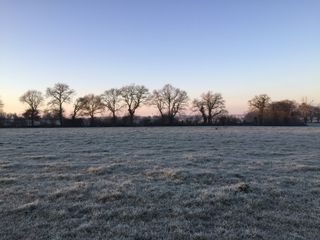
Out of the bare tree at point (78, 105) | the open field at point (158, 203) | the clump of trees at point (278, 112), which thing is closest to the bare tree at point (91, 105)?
the bare tree at point (78, 105)

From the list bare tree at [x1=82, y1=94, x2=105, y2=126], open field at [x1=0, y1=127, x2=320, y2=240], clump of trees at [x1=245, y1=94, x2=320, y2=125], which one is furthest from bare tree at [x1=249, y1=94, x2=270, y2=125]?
open field at [x1=0, y1=127, x2=320, y2=240]

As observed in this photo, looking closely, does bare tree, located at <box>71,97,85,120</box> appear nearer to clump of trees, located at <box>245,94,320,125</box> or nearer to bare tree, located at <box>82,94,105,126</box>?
bare tree, located at <box>82,94,105,126</box>

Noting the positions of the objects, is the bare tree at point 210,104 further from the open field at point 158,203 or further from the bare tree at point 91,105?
the open field at point 158,203

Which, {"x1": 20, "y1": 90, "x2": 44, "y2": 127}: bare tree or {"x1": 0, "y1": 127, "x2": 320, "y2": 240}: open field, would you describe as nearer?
{"x1": 0, "y1": 127, "x2": 320, "y2": 240}: open field

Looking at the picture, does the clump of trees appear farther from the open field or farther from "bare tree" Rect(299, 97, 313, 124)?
the open field

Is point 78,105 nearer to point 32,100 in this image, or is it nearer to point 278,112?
point 32,100

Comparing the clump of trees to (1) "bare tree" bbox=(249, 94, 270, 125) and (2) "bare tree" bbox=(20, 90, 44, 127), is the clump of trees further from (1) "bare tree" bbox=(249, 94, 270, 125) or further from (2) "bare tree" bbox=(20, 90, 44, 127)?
(2) "bare tree" bbox=(20, 90, 44, 127)

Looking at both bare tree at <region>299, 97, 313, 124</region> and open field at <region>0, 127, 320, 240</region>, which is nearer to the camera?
open field at <region>0, 127, 320, 240</region>

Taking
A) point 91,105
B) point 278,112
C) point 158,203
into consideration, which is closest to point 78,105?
point 91,105

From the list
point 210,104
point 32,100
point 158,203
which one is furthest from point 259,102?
point 158,203

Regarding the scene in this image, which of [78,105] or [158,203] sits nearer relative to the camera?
[158,203]

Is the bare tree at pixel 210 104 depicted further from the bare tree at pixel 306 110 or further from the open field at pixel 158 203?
the open field at pixel 158 203

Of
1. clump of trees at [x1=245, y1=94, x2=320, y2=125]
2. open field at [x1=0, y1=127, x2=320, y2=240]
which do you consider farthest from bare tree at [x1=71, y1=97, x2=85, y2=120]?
open field at [x1=0, y1=127, x2=320, y2=240]

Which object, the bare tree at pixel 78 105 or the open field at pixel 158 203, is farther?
the bare tree at pixel 78 105
